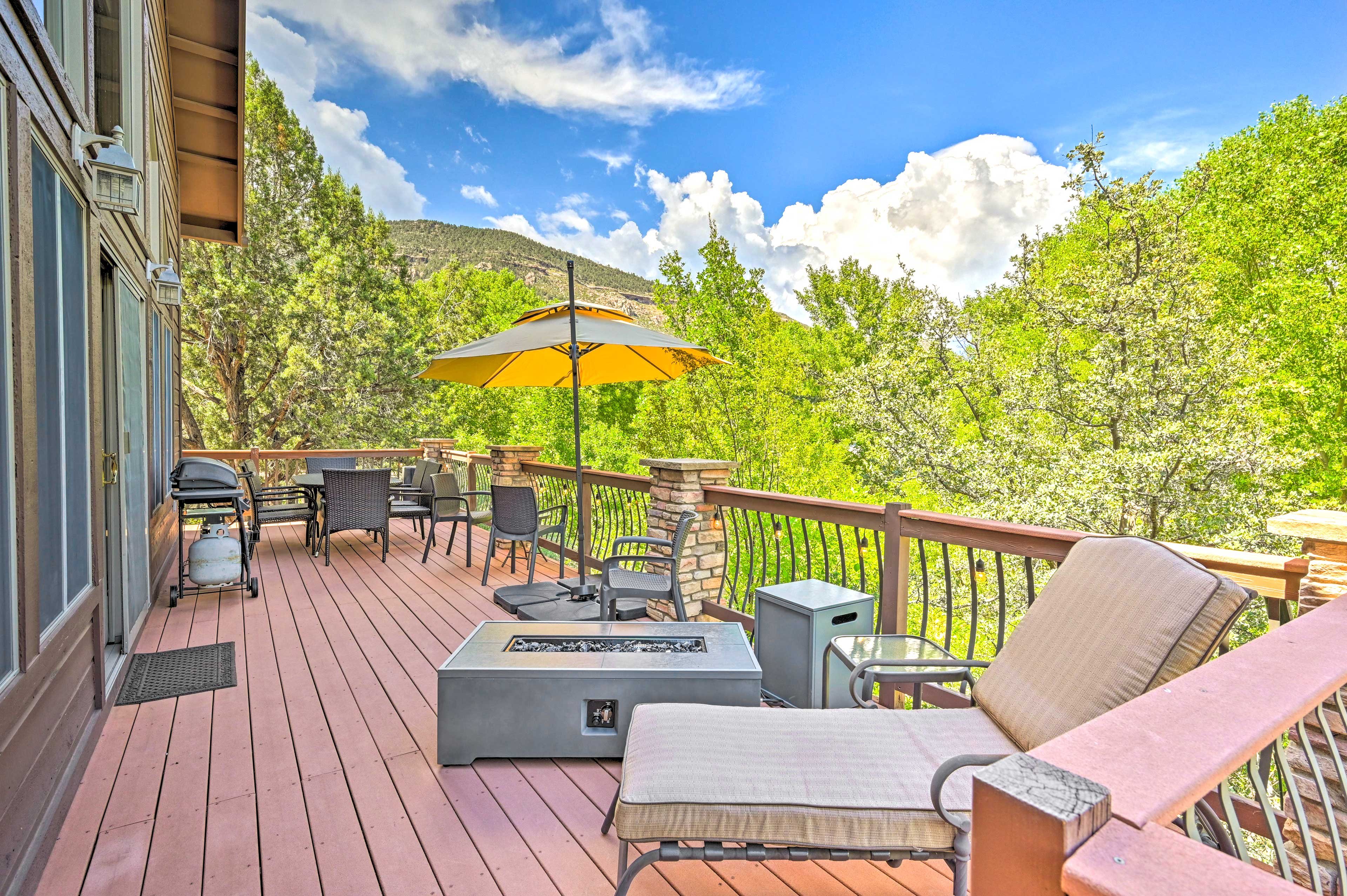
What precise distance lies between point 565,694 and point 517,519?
267cm

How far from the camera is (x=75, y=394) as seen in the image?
238 cm

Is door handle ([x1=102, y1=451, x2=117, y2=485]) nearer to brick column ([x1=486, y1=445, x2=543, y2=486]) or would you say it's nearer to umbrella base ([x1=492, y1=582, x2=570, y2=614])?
umbrella base ([x1=492, y1=582, x2=570, y2=614])

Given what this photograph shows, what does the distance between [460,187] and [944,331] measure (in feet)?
108

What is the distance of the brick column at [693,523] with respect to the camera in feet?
13.3

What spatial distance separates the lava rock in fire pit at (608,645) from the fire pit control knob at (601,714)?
0.63 ft

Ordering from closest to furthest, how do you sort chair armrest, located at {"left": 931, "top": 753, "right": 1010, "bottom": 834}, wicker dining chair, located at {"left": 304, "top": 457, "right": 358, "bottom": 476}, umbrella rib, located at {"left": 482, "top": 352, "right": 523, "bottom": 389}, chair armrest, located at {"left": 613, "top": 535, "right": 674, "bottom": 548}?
chair armrest, located at {"left": 931, "top": 753, "right": 1010, "bottom": 834} → chair armrest, located at {"left": 613, "top": 535, "right": 674, "bottom": 548} → umbrella rib, located at {"left": 482, "top": 352, "right": 523, "bottom": 389} → wicker dining chair, located at {"left": 304, "top": 457, "right": 358, "bottom": 476}

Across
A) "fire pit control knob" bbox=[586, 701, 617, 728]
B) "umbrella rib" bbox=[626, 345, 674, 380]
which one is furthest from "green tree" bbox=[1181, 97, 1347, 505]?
"fire pit control knob" bbox=[586, 701, 617, 728]

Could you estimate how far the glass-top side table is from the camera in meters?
1.95

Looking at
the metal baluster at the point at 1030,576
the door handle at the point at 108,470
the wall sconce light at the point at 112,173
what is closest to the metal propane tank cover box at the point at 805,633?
the metal baluster at the point at 1030,576

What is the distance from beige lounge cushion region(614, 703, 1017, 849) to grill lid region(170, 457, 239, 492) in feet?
14.4

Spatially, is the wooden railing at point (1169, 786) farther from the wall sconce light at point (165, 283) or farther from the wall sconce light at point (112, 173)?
the wall sconce light at point (165, 283)

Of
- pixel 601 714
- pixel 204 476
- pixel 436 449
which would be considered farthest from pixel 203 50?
pixel 601 714

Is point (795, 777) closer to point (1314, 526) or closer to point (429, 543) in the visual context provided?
point (1314, 526)

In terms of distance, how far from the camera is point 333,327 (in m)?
16.2
